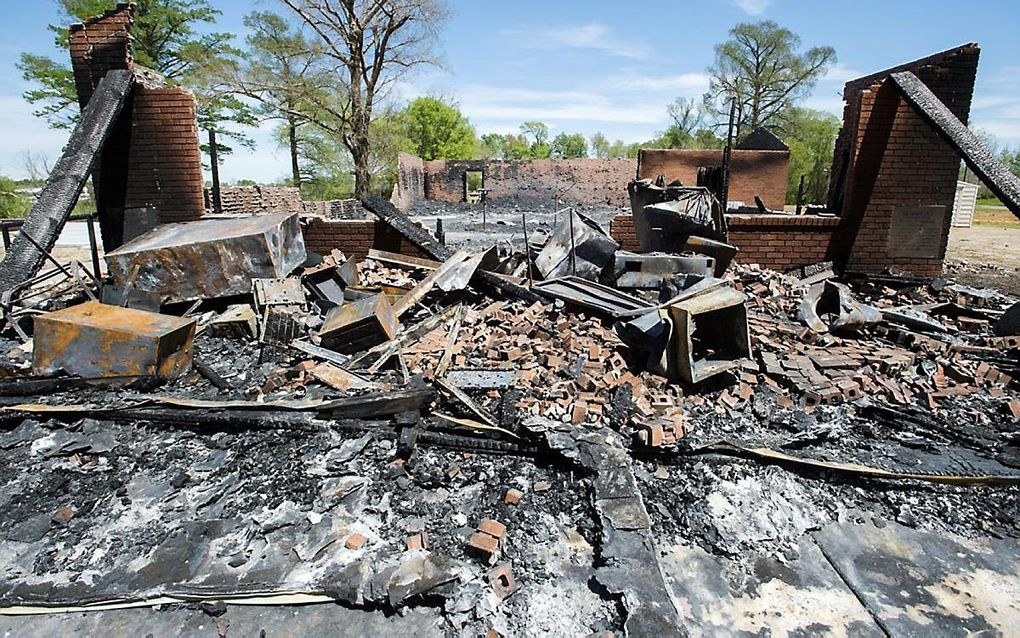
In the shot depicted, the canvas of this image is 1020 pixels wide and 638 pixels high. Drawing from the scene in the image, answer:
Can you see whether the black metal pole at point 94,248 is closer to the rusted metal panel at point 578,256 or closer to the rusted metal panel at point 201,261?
the rusted metal panel at point 201,261

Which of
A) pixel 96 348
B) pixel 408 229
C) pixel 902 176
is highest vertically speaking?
pixel 902 176

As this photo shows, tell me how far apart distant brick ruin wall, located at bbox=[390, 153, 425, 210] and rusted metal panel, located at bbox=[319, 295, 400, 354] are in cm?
2139

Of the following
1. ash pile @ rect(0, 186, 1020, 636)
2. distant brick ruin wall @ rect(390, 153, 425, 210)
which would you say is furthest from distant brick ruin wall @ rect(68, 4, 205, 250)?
distant brick ruin wall @ rect(390, 153, 425, 210)

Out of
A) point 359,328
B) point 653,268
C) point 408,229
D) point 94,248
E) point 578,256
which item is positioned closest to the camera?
point 359,328

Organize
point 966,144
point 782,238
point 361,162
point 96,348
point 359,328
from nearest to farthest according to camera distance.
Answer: point 96,348 → point 359,328 → point 966,144 → point 782,238 → point 361,162

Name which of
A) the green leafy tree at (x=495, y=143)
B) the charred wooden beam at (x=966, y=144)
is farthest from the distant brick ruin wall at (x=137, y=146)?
the green leafy tree at (x=495, y=143)

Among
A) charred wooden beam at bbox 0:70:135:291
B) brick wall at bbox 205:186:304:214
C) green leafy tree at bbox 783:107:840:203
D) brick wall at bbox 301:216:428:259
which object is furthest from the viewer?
green leafy tree at bbox 783:107:840:203

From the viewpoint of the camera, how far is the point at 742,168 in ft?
73.1

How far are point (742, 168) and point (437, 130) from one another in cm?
2967

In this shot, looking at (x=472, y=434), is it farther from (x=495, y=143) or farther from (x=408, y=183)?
→ (x=495, y=143)

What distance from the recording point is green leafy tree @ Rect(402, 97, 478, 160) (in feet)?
148

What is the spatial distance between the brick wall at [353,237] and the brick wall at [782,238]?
15.5ft

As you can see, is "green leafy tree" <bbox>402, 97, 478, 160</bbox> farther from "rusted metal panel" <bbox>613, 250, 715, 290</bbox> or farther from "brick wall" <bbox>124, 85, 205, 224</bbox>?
"rusted metal panel" <bbox>613, 250, 715, 290</bbox>

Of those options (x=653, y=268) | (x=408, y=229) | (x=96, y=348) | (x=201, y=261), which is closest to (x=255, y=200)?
(x=408, y=229)
